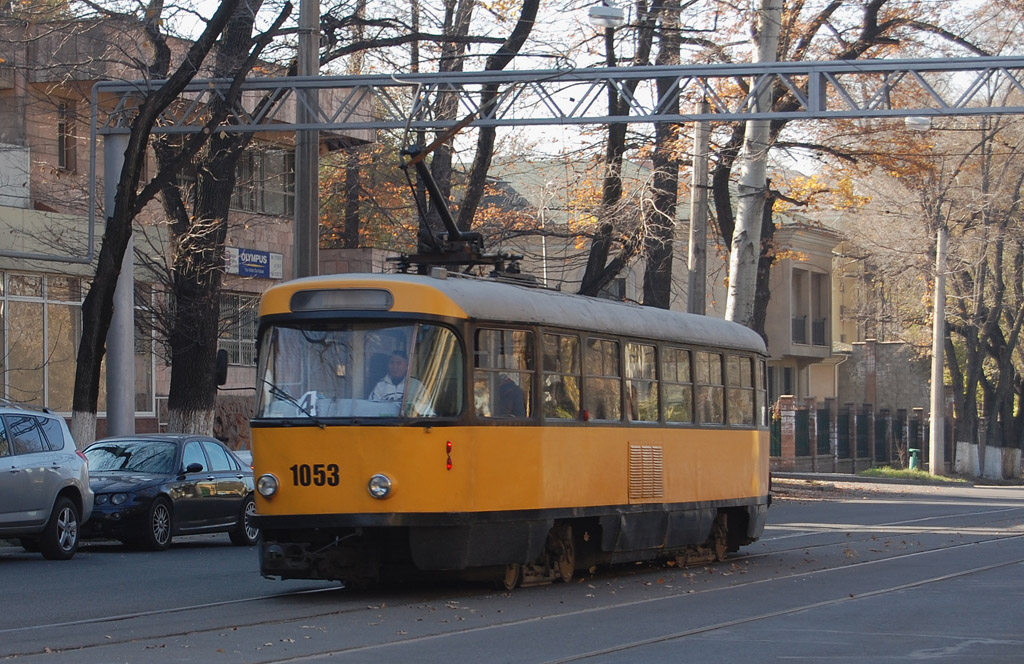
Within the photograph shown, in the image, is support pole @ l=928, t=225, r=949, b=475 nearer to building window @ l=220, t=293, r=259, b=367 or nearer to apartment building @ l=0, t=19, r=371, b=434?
building window @ l=220, t=293, r=259, b=367

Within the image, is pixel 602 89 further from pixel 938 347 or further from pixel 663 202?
pixel 938 347

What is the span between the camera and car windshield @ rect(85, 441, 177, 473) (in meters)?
18.5

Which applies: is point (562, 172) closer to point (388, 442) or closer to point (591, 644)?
point (388, 442)

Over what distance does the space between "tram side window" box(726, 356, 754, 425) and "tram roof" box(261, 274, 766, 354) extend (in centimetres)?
30

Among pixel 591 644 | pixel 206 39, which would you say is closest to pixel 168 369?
pixel 206 39

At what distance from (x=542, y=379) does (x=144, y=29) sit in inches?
492

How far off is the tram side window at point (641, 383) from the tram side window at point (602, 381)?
0.22m

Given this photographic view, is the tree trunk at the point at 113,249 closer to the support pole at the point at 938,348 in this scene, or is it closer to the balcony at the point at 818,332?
the support pole at the point at 938,348

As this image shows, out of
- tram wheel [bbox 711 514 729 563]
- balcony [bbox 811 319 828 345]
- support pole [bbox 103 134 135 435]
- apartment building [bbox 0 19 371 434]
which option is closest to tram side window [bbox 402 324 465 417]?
tram wheel [bbox 711 514 729 563]

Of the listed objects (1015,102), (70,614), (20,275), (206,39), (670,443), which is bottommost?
(70,614)

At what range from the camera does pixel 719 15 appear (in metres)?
30.0

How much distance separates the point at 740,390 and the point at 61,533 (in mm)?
7805

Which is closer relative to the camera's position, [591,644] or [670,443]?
[591,644]

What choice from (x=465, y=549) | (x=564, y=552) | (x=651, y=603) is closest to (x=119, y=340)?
(x=564, y=552)
